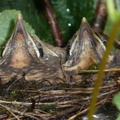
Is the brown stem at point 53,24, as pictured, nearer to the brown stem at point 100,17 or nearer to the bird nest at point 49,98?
the brown stem at point 100,17

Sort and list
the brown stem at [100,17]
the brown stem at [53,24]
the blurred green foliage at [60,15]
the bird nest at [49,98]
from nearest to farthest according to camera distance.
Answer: the bird nest at [49,98] < the brown stem at [100,17] < the brown stem at [53,24] < the blurred green foliage at [60,15]

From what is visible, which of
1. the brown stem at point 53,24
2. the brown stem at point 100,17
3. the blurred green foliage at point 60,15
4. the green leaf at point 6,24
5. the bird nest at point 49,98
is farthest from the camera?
the blurred green foliage at point 60,15

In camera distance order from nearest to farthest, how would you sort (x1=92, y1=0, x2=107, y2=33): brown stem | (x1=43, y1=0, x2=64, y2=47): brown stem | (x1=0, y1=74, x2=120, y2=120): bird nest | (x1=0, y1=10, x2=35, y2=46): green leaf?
(x1=0, y1=74, x2=120, y2=120): bird nest < (x1=0, y1=10, x2=35, y2=46): green leaf < (x1=92, y1=0, x2=107, y2=33): brown stem < (x1=43, y1=0, x2=64, y2=47): brown stem

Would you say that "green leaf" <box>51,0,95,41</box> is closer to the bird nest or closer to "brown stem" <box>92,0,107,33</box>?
"brown stem" <box>92,0,107,33</box>

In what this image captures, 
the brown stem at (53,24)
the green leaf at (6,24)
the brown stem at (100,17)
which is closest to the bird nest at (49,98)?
the green leaf at (6,24)

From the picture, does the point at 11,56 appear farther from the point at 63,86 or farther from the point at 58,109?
the point at 58,109

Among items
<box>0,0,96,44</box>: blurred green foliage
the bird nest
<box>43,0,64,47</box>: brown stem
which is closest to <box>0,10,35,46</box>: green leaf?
the bird nest

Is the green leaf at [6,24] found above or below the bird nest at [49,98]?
above

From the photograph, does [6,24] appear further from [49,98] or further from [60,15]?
[60,15]
